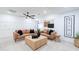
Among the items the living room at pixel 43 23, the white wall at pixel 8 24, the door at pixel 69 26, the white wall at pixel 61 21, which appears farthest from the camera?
the white wall at pixel 8 24

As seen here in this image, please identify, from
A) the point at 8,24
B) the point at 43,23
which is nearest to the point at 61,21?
the point at 43,23

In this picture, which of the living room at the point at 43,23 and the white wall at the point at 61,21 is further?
the white wall at the point at 61,21

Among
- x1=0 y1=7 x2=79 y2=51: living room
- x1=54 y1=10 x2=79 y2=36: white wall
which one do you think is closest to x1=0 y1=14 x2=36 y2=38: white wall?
x1=0 y1=7 x2=79 y2=51: living room

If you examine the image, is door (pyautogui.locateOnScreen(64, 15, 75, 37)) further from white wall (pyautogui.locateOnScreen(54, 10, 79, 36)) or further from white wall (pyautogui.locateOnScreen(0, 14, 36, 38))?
white wall (pyautogui.locateOnScreen(0, 14, 36, 38))

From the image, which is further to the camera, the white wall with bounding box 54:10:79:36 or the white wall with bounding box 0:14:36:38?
the white wall with bounding box 0:14:36:38

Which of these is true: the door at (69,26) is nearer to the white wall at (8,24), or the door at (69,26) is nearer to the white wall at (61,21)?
the white wall at (61,21)

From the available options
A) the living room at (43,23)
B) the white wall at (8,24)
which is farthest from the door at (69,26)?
the white wall at (8,24)

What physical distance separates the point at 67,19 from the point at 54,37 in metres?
1.87

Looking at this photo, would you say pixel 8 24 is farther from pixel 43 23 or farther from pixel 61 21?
pixel 61 21

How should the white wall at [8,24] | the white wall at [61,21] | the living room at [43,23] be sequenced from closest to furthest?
1. the living room at [43,23]
2. the white wall at [61,21]
3. the white wall at [8,24]

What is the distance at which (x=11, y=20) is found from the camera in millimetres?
8789

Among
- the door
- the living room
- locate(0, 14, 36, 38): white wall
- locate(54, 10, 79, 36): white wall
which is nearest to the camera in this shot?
the living room
